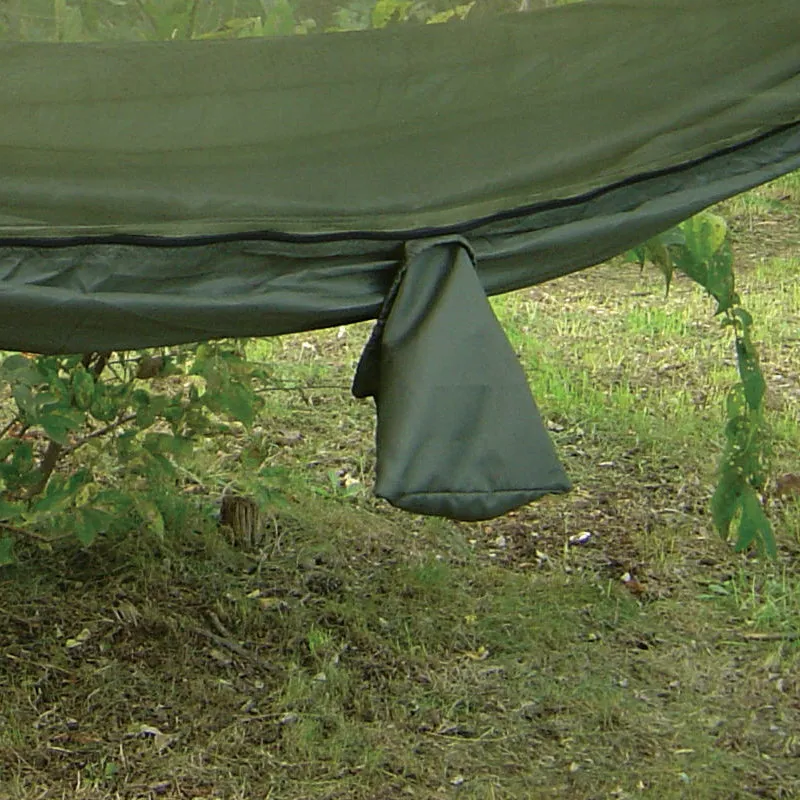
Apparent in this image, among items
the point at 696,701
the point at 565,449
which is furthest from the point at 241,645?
the point at 565,449

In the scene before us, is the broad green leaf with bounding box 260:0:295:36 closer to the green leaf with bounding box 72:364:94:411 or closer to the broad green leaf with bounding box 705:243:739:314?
the green leaf with bounding box 72:364:94:411

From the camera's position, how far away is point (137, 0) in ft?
5.26

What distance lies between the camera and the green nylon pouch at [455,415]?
149cm

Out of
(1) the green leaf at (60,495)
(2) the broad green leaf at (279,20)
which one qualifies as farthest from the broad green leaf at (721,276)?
(1) the green leaf at (60,495)

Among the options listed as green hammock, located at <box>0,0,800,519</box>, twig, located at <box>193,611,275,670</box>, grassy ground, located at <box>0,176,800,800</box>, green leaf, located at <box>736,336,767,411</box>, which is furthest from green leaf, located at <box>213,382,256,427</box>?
green leaf, located at <box>736,336,767,411</box>

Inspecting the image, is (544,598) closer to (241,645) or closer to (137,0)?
(241,645)

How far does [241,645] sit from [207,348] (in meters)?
0.58

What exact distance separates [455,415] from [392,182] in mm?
296

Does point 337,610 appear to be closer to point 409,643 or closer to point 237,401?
point 409,643

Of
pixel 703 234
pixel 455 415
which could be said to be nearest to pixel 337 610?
pixel 703 234

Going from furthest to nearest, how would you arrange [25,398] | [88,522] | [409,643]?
[409,643]
[88,522]
[25,398]

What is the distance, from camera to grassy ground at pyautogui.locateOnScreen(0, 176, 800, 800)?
2.25 meters

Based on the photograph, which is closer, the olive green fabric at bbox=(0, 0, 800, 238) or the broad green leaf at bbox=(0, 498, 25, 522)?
the olive green fabric at bbox=(0, 0, 800, 238)

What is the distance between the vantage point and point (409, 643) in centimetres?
263
